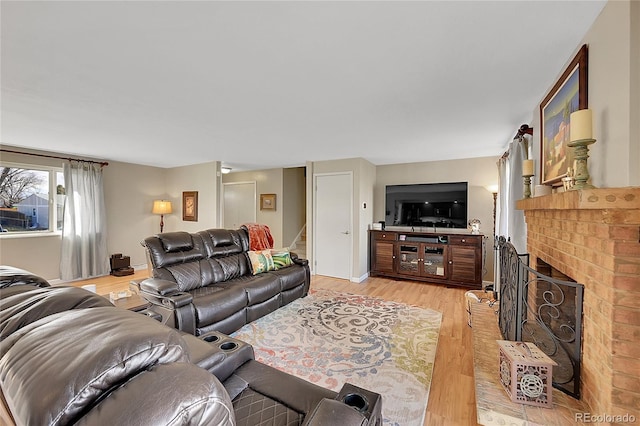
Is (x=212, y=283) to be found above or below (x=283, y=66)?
Result: below

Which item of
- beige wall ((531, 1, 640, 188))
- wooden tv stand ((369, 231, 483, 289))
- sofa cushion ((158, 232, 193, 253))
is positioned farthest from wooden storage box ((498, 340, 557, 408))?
sofa cushion ((158, 232, 193, 253))

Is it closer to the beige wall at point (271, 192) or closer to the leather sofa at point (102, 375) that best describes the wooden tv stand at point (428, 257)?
the beige wall at point (271, 192)

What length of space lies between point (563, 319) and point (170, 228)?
6714mm

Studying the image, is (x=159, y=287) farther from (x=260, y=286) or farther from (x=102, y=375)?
(x=102, y=375)

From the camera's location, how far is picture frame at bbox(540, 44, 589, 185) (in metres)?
1.48

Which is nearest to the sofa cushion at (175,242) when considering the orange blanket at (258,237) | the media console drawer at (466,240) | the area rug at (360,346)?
the orange blanket at (258,237)

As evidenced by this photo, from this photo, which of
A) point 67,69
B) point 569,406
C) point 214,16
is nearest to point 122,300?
point 67,69

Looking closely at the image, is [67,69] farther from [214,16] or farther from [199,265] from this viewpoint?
[199,265]

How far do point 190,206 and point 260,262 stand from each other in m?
3.16

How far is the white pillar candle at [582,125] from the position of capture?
1199mm

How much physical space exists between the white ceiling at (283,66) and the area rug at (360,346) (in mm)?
2206

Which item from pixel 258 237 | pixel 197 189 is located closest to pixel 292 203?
pixel 197 189

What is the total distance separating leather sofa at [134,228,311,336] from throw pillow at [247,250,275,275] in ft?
0.24

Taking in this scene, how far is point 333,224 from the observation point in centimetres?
494
